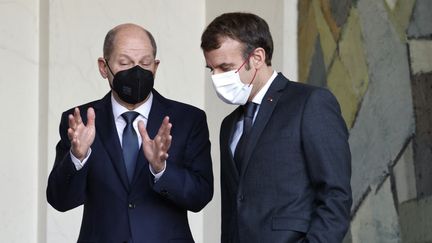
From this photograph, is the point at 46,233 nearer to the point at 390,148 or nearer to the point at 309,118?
the point at 390,148

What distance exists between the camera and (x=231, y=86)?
14.5 feet

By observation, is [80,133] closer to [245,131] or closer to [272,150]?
[245,131]

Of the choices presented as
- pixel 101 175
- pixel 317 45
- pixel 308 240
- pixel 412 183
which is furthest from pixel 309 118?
pixel 317 45

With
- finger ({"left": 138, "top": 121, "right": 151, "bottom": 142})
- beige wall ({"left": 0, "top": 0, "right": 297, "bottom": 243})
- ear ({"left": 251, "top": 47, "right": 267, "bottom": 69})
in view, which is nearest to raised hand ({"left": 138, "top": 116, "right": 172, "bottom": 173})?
finger ({"left": 138, "top": 121, "right": 151, "bottom": 142})

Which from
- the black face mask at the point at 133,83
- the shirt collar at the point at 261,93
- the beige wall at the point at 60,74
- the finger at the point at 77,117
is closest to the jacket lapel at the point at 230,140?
the shirt collar at the point at 261,93

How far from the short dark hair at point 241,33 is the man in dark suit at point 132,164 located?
13.8 inches

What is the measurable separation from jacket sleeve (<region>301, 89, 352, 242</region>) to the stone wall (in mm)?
1370

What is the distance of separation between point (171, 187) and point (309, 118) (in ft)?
2.04

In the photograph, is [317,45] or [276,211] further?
[317,45]

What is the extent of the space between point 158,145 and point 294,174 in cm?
53

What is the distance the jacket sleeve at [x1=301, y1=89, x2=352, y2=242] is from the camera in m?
4.18

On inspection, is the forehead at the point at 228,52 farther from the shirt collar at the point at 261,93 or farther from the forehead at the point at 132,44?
the forehead at the point at 132,44

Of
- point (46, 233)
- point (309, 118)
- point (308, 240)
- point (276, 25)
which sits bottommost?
point (46, 233)

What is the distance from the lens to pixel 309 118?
429cm
